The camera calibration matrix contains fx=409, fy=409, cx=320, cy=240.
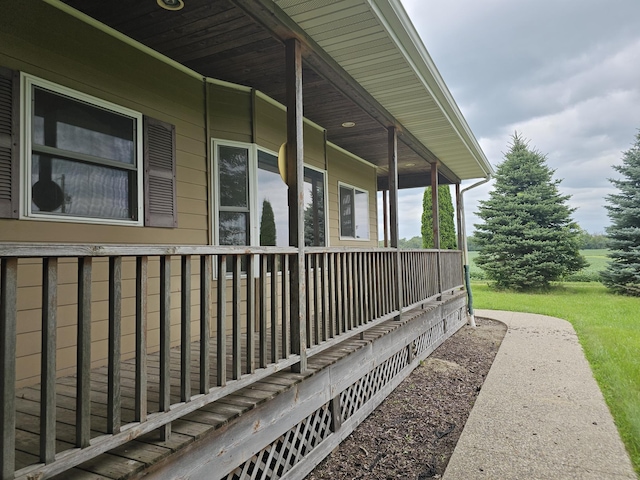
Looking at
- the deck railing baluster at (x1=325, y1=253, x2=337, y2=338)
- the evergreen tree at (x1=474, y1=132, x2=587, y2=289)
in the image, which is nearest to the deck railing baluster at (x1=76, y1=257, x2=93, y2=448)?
the deck railing baluster at (x1=325, y1=253, x2=337, y2=338)

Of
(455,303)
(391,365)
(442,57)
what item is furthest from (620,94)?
(391,365)

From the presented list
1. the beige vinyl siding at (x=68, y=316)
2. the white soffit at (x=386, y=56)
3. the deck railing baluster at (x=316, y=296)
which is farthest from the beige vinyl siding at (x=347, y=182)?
the beige vinyl siding at (x=68, y=316)

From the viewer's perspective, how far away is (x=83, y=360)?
4.99ft

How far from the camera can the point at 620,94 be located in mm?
54219

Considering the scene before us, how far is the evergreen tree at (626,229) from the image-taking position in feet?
44.8

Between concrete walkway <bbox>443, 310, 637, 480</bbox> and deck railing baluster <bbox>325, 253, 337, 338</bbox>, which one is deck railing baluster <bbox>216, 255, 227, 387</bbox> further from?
concrete walkway <bbox>443, 310, 637, 480</bbox>

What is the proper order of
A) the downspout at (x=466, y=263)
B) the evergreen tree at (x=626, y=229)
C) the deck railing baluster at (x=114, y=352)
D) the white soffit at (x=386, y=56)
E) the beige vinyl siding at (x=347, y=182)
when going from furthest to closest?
1. the evergreen tree at (x=626, y=229)
2. the downspout at (x=466, y=263)
3. the beige vinyl siding at (x=347, y=182)
4. the white soffit at (x=386, y=56)
5. the deck railing baluster at (x=114, y=352)

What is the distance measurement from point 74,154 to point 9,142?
0.44 m

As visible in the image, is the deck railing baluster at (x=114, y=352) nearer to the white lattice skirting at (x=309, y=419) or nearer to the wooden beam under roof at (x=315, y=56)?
the white lattice skirting at (x=309, y=419)

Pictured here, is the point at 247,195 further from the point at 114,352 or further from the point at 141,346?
the point at 114,352

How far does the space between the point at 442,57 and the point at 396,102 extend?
70141mm

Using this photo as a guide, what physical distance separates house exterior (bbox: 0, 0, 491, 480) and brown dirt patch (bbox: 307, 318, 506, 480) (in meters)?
0.17

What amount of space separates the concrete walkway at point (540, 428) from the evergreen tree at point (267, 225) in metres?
2.91

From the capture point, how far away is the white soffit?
3.01 metres
